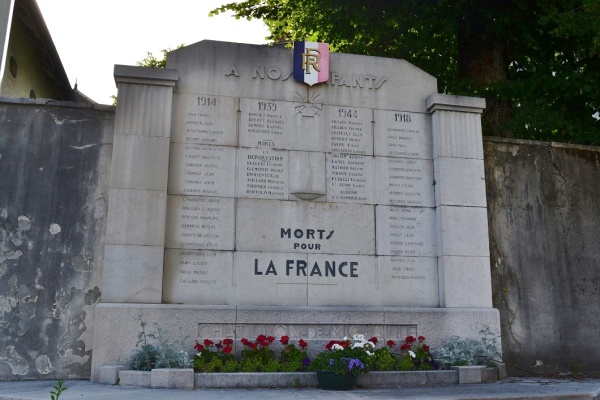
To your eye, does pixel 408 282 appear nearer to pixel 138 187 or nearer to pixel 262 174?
pixel 262 174

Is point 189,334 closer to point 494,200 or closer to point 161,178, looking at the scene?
point 161,178

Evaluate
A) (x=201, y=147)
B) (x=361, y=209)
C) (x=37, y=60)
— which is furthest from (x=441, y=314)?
(x=37, y=60)

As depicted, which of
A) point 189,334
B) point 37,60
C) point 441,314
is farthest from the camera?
point 37,60

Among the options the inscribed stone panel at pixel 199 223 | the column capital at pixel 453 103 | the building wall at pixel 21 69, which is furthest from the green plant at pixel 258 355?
the building wall at pixel 21 69

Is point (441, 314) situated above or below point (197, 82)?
below

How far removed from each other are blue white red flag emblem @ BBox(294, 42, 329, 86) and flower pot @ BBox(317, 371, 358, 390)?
15.3 ft

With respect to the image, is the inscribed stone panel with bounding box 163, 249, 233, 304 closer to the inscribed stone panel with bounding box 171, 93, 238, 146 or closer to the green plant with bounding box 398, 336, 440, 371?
the inscribed stone panel with bounding box 171, 93, 238, 146

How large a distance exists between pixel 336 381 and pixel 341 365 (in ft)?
0.69

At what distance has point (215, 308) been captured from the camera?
9023 mm

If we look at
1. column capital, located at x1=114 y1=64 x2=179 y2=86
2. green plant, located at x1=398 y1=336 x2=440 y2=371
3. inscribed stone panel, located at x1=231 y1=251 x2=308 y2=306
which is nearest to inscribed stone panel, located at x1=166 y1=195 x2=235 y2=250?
inscribed stone panel, located at x1=231 y1=251 x2=308 y2=306

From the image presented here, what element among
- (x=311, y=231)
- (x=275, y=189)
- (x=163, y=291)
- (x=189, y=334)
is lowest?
(x=189, y=334)

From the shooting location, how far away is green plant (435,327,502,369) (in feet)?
30.0

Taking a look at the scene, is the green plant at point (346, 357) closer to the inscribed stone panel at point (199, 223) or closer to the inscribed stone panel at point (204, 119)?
the inscribed stone panel at point (199, 223)

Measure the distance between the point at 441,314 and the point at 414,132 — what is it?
3.00m
